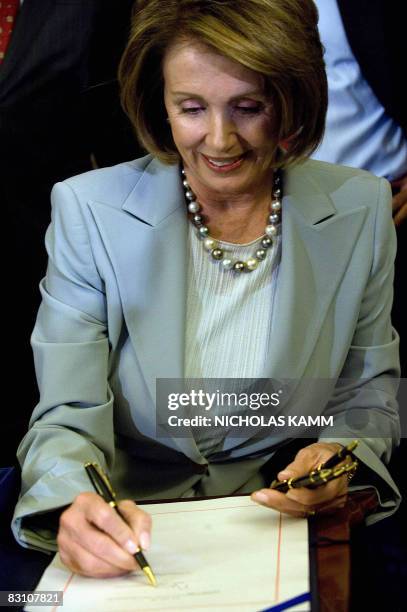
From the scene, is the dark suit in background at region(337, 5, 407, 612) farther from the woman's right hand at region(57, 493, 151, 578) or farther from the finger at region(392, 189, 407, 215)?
the woman's right hand at region(57, 493, 151, 578)

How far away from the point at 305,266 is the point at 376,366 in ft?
0.69

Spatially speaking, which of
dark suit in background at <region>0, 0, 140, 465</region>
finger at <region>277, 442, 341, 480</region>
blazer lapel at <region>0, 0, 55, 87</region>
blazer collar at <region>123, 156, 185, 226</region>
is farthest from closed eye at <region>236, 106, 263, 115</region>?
blazer lapel at <region>0, 0, 55, 87</region>

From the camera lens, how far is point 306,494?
1.26 m

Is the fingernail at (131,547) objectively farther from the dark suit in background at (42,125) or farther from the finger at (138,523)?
the dark suit in background at (42,125)

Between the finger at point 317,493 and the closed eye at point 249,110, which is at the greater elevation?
the closed eye at point 249,110

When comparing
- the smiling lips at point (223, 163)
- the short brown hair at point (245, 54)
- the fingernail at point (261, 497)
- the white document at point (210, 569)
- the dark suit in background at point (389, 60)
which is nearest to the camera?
the white document at point (210, 569)

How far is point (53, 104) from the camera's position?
7.73 feet

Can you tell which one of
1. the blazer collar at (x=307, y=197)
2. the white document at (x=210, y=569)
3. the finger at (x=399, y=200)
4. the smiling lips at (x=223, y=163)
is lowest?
the white document at (x=210, y=569)

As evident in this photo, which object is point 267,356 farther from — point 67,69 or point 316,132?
point 67,69

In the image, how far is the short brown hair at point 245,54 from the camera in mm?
1387

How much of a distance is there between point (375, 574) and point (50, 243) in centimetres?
73

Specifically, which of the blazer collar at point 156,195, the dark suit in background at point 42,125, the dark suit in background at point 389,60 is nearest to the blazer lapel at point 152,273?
the blazer collar at point 156,195

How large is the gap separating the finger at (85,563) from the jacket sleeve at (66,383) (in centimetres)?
13

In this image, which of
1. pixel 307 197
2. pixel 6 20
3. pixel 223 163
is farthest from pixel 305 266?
pixel 6 20
